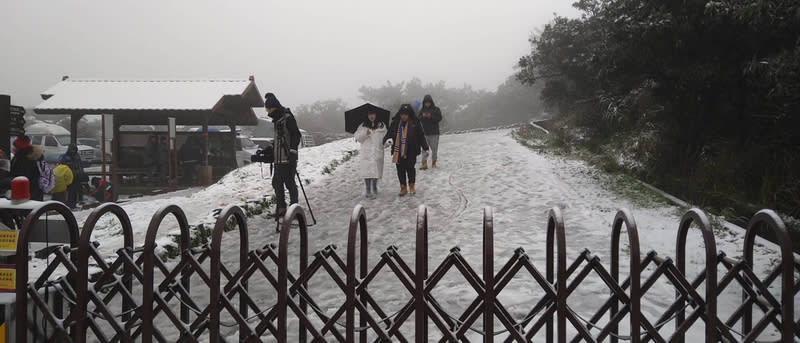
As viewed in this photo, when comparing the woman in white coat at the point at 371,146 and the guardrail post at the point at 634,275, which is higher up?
the woman in white coat at the point at 371,146

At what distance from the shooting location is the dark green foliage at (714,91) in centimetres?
714

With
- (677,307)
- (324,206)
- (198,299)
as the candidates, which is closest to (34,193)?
(324,206)

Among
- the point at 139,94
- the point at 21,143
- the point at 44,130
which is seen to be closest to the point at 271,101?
the point at 21,143

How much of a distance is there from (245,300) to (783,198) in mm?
7210

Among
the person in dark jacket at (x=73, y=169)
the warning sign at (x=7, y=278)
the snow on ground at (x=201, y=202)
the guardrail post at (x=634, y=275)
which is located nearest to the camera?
the guardrail post at (x=634, y=275)

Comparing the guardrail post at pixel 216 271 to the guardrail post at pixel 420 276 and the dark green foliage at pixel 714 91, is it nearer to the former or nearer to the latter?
the guardrail post at pixel 420 276

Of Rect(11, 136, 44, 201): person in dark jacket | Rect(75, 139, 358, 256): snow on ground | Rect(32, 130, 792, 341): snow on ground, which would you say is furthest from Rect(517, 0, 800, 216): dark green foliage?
Rect(11, 136, 44, 201): person in dark jacket

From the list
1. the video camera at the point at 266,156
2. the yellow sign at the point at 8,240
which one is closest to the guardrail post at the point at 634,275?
the yellow sign at the point at 8,240

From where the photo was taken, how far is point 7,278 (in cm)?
295

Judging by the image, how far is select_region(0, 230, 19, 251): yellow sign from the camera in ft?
9.72

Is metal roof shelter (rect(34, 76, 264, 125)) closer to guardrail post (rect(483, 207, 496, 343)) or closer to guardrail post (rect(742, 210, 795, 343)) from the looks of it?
guardrail post (rect(483, 207, 496, 343))

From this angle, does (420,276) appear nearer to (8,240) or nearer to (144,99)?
(8,240)

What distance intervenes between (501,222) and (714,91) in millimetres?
4131

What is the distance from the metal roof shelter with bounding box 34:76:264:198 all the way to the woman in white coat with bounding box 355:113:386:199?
8.32 metres
